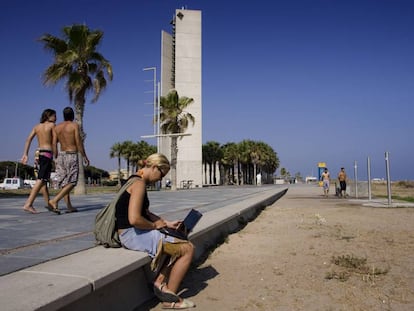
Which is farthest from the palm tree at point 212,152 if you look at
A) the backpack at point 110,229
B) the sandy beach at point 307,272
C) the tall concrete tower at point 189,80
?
the backpack at point 110,229

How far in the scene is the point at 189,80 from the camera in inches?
2055

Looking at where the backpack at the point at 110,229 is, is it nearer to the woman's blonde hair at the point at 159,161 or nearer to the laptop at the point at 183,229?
the woman's blonde hair at the point at 159,161

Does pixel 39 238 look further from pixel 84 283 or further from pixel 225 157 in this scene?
pixel 225 157

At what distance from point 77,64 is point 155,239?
17.2m

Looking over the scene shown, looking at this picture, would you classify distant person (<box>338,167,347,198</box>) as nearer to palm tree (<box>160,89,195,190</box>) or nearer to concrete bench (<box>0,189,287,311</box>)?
palm tree (<box>160,89,195,190</box>)

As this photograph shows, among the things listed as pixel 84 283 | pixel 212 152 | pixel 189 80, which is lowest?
pixel 84 283

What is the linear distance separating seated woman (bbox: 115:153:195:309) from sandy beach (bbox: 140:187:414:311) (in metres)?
A: 0.21

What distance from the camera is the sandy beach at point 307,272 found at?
368cm

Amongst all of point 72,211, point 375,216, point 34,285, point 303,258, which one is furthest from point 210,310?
point 375,216

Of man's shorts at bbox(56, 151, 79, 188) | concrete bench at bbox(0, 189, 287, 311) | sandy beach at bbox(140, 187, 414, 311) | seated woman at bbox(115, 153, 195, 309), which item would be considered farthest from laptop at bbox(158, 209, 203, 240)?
man's shorts at bbox(56, 151, 79, 188)

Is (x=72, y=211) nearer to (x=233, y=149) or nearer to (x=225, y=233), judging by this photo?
(x=225, y=233)

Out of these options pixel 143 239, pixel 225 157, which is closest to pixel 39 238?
pixel 143 239

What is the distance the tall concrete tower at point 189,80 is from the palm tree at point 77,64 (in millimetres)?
31867

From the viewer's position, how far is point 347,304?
3.59 metres
